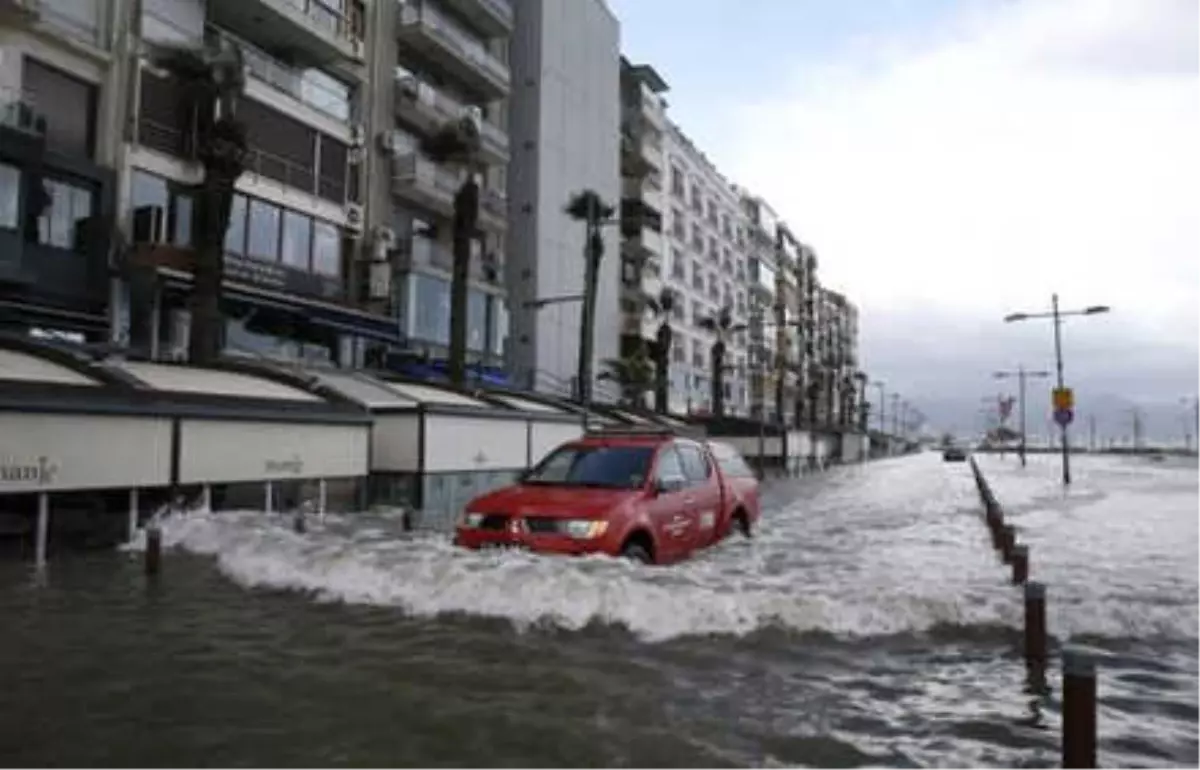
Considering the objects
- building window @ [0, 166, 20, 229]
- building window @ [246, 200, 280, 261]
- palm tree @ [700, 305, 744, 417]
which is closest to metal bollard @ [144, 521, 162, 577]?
building window @ [0, 166, 20, 229]

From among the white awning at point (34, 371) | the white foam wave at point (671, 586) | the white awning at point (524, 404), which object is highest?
the white awning at point (524, 404)

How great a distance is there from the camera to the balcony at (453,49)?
1491 inches

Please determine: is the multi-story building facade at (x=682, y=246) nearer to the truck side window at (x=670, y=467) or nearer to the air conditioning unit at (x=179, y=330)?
the air conditioning unit at (x=179, y=330)

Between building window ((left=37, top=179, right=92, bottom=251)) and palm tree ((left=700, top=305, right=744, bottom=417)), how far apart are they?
4629cm

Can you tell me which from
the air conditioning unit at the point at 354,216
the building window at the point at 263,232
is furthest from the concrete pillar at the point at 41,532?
the air conditioning unit at the point at 354,216

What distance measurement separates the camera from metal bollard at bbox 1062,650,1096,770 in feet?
15.7

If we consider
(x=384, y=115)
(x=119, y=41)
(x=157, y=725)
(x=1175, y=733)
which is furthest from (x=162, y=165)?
(x=1175, y=733)

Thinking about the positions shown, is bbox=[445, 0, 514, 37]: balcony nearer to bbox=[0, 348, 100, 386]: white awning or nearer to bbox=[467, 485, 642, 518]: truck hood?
bbox=[0, 348, 100, 386]: white awning

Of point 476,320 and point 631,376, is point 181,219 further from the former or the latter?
point 631,376

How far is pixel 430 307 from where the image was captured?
1458 inches

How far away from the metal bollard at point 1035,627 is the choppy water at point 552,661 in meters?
0.19

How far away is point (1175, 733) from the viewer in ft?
20.3

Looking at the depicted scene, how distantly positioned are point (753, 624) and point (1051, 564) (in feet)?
25.9

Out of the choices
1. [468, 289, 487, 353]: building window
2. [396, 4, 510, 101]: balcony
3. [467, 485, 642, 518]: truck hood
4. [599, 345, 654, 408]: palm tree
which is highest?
[396, 4, 510, 101]: balcony
